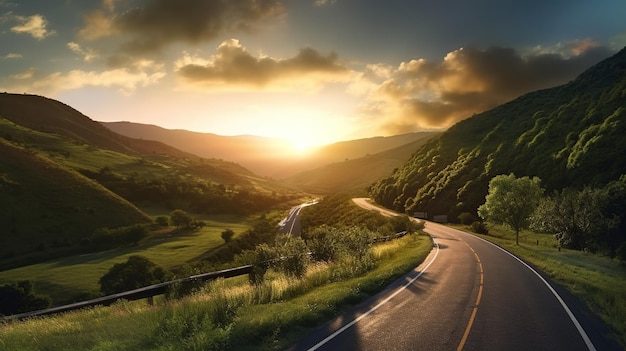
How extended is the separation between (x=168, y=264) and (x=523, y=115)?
5290 inches

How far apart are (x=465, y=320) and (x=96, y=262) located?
6512 cm

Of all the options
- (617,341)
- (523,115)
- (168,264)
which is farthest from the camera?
(523,115)

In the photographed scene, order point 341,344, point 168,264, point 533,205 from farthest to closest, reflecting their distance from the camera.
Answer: point 168,264, point 533,205, point 341,344

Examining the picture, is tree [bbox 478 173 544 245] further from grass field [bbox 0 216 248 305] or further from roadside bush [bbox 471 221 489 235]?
grass field [bbox 0 216 248 305]

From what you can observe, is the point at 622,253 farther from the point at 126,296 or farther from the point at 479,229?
the point at 126,296

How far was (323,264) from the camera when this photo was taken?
26.8 m

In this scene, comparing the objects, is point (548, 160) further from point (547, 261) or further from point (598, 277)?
point (598, 277)

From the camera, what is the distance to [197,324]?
11242 mm

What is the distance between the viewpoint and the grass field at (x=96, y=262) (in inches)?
1986

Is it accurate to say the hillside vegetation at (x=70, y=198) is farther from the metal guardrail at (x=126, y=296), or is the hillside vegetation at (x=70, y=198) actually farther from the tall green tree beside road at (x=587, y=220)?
the tall green tree beside road at (x=587, y=220)

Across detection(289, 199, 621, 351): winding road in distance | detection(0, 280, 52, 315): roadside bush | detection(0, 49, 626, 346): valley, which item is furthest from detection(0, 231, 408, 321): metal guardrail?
detection(0, 280, 52, 315): roadside bush

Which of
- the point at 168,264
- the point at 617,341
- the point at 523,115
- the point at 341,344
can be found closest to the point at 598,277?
the point at 617,341

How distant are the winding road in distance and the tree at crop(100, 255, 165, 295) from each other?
3586 cm

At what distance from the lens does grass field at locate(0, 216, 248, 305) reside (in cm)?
5044
